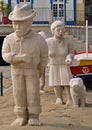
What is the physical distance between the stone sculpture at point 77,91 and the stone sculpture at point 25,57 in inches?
110

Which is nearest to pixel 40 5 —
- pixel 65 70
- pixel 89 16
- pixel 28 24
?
pixel 89 16

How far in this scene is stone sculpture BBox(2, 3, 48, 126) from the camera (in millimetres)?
8102

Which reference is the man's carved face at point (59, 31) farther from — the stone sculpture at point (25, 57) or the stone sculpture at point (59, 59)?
the stone sculpture at point (25, 57)

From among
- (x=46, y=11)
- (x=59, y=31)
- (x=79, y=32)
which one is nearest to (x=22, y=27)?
(x=59, y=31)

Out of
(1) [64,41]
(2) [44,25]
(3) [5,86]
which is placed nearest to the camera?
(1) [64,41]

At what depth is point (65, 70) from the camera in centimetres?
1141

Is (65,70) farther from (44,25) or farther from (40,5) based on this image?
(40,5)

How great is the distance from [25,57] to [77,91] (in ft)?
10.6

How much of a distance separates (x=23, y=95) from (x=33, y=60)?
604 millimetres

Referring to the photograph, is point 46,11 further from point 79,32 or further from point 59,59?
point 59,59

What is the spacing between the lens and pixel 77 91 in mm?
11055

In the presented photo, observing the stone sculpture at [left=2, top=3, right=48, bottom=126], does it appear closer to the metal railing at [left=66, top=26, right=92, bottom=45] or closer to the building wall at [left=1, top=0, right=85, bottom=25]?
the metal railing at [left=66, top=26, right=92, bottom=45]

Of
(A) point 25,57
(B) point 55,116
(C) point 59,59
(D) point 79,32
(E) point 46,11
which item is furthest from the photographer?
(E) point 46,11

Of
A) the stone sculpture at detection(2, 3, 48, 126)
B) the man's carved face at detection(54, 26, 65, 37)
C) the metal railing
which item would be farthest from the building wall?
the stone sculpture at detection(2, 3, 48, 126)
